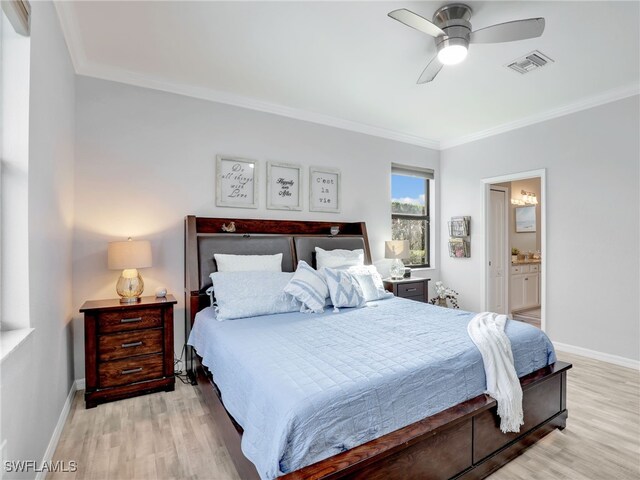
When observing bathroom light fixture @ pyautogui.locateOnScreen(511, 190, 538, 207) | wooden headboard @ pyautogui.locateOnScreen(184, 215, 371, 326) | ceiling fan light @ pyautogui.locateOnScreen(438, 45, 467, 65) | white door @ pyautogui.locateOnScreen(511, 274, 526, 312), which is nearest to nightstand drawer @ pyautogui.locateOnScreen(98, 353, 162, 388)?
wooden headboard @ pyautogui.locateOnScreen(184, 215, 371, 326)


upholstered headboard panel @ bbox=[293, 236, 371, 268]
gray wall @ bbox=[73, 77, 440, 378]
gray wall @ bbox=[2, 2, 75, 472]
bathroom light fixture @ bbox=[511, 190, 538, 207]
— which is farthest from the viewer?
bathroom light fixture @ bbox=[511, 190, 538, 207]

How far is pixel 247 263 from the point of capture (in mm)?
3188

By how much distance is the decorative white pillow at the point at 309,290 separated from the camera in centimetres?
283

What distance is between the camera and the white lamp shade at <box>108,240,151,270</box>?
268 centimetres

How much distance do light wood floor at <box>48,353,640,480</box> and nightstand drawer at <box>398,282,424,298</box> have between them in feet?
6.23

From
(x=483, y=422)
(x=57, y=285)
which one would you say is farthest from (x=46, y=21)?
(x=483, y=422)

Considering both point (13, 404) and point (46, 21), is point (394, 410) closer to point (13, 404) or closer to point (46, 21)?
point (13, 404)

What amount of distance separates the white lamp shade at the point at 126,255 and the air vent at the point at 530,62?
11.7ft

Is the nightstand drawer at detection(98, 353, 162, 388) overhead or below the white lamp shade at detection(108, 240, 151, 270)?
below

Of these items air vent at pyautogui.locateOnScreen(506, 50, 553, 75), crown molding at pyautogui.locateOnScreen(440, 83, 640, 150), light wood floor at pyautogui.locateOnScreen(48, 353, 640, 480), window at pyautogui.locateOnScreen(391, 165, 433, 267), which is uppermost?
air vent at pyautogui.locateOnScreen(506, 50, 553, 75)

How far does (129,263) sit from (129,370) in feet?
2.79

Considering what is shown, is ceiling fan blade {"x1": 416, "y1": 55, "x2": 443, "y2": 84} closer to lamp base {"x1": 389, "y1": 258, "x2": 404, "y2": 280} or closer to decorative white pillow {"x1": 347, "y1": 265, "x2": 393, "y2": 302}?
decorative white pillow {"x1": 347, "y1": 265, "x2": 393, "y2": 302}

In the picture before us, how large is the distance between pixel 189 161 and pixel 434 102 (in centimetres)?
275

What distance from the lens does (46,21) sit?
1960 millimetres
